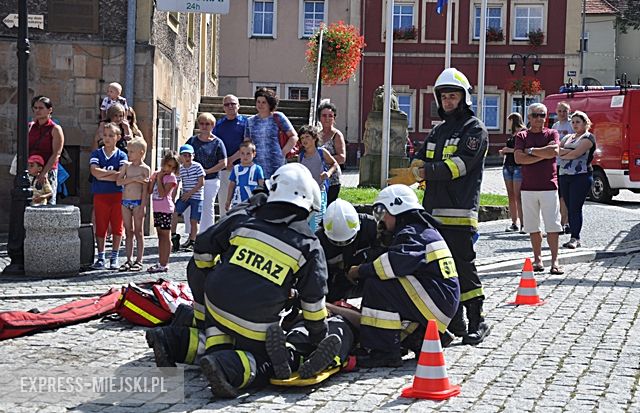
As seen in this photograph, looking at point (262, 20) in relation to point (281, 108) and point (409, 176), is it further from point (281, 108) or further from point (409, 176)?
point (409, 176)

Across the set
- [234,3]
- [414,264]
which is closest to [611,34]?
[234,3]

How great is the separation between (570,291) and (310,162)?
3.10 metres

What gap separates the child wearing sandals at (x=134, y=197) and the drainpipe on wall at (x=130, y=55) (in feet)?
12.6

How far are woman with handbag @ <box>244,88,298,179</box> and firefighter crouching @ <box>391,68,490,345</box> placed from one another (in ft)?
13.6

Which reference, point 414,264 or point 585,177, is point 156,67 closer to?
point 585,177

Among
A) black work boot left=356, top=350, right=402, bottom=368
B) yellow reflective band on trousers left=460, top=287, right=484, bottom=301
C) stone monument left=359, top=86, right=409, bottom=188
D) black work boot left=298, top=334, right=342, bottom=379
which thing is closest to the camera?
black work boot left=298, top=334, right=342, bottom=379

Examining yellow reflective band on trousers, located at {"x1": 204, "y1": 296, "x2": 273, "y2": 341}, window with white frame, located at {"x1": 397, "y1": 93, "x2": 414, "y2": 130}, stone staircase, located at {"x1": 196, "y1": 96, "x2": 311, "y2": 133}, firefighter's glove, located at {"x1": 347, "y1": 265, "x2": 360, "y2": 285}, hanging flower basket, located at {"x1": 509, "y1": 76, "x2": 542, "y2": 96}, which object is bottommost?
yellow reflective band on trousers, located at {"x1": 204, "y1": 296, "x2": 273, "y2": 341}

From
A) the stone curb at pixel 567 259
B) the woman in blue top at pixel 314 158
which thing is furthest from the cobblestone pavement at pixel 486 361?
the woman in blue top at pixel 314 158

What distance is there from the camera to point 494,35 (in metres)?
45.1

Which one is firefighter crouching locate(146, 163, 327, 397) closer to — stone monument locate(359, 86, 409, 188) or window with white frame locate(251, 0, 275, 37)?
stone monument locate(359, 86, 409, 188)

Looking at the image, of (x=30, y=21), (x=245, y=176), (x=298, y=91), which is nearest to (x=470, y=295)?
(x=245, y=176)

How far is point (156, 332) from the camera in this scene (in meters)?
6.83

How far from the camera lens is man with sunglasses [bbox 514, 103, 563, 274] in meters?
11.9

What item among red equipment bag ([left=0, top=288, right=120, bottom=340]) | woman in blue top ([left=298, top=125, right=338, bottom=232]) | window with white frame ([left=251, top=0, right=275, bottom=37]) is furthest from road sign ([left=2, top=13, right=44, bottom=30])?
window with white frame ([left=251, top=0, right=275, bottom=37])
